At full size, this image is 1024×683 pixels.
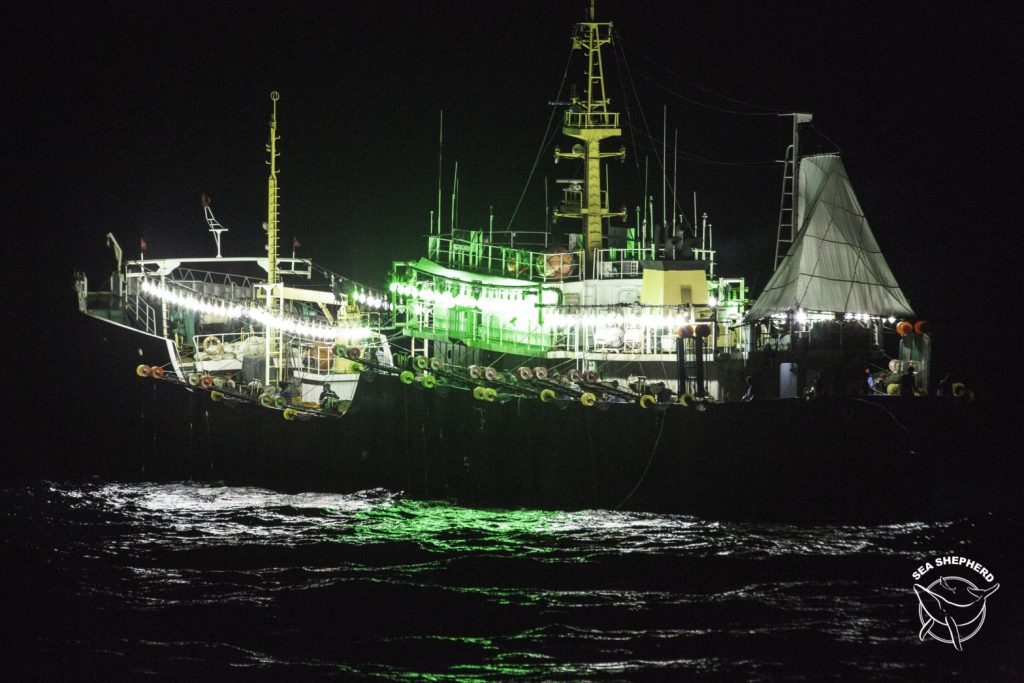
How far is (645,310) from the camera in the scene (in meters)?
34.4

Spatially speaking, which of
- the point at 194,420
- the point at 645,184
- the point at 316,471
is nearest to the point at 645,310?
the point at 645,184

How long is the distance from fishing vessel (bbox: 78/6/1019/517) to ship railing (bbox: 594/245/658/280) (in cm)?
11

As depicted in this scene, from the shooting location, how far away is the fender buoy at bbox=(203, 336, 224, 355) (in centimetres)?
4366

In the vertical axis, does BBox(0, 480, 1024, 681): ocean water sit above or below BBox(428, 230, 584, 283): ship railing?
below

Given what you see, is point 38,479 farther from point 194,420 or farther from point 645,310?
point 645,310

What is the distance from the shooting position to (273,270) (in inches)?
1644

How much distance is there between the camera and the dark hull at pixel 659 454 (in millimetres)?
29594

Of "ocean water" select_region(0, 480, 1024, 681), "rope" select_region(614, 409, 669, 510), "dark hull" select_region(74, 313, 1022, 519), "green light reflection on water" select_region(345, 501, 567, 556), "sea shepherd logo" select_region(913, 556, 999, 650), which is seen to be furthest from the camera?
"rope" select_region(614, 409, 669, 510)

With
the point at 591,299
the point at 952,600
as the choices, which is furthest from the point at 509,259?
the point at 952,600

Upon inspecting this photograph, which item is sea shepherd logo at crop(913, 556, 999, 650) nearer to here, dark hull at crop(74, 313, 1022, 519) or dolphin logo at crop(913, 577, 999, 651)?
dolphin logo at crop(913, 577, 999, 651)

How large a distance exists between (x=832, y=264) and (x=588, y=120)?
1028 cm

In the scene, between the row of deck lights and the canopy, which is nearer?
the canopy

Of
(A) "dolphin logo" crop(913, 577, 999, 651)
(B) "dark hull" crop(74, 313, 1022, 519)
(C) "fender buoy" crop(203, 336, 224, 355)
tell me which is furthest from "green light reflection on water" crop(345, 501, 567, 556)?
(C) "fender buoy" crop(203, 336, 224, 355)

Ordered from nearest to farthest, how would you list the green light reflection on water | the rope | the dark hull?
the green light reflection on water, the dark hull, the rope
